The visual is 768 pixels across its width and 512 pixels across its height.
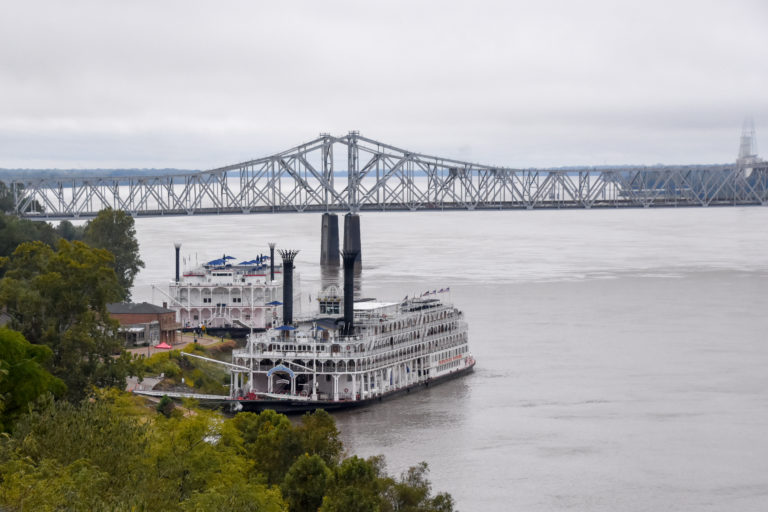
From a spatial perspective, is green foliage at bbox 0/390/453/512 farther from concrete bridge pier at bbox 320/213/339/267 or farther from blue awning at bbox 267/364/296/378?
concrete bridge pier at bbox 320/213/339/267

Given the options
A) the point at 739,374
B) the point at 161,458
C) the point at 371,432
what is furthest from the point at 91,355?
the point at 739,374

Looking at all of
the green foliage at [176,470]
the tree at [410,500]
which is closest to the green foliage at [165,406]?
the green foliage at [176,470]

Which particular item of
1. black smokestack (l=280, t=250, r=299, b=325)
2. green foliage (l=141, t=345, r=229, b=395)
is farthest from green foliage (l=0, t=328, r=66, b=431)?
black smokestack (l=280, t=250, r=299, b=325)

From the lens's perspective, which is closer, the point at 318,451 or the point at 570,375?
the point at 318,451

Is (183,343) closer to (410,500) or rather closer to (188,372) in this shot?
(188,372)

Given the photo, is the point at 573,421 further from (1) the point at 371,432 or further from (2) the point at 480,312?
(2) the point at 480,312

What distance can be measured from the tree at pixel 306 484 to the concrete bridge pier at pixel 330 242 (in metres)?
92.4

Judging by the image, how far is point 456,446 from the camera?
44500 millimetres

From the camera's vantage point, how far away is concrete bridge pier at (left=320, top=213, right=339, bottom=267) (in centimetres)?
12600

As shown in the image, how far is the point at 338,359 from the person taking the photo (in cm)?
5169

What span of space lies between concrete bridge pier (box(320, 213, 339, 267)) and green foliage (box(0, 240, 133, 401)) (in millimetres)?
79017

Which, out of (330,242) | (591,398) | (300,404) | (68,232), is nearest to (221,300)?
(300,404)

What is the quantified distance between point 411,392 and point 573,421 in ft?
28.4

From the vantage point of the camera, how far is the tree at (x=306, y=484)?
31.2m
